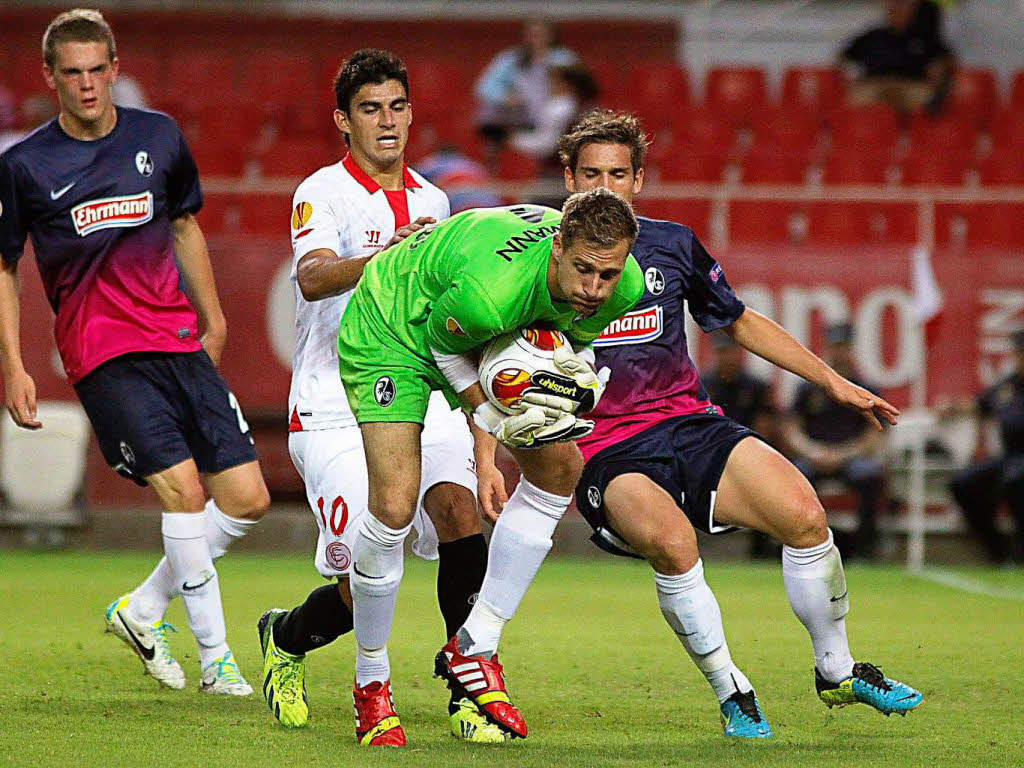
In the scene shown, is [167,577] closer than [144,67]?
Yes

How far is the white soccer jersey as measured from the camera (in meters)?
5.51

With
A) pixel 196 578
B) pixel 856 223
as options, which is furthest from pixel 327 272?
pixel 856 223

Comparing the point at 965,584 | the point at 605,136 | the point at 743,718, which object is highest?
the point at 605,136

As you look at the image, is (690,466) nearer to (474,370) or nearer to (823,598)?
(823,598)

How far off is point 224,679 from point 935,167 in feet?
36.4

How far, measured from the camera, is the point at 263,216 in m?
13.4

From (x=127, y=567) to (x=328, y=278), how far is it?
268 inches

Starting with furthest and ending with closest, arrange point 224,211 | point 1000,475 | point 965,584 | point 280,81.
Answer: point 280,81 < point 224,211 < point 1000,475 < point 965,584

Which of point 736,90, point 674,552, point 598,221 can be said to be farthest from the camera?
point 736,90

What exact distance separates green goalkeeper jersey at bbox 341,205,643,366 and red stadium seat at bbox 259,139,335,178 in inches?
401

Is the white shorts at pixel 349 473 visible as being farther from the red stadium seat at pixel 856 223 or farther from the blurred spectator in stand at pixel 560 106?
the blurred spectator in stand at pixel 560 106

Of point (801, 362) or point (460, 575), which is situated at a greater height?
point (801, 362)

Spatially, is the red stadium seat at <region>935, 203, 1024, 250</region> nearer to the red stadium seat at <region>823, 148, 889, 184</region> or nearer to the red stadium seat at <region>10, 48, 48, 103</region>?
the red stadium seat at <region>823, 148, 889, 184</region>

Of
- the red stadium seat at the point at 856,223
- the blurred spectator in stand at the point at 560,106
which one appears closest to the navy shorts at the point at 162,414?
the blurred spectator in stand at the point at 560,106
